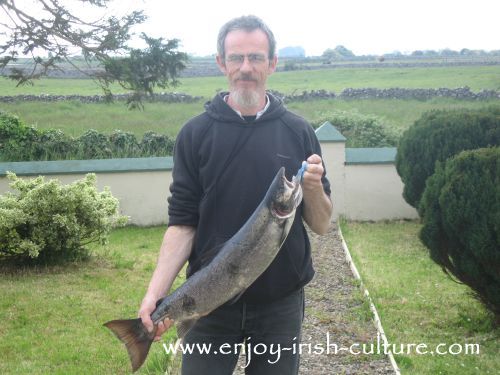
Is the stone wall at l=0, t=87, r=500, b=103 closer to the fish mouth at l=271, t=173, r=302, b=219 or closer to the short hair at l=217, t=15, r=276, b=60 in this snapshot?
the short hair at l=217, t=15, r=276, b=60

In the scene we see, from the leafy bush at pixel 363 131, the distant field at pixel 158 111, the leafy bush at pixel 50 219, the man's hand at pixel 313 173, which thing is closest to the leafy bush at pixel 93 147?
the leafy bush at pixel 50 219

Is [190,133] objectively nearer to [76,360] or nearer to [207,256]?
[207,256]

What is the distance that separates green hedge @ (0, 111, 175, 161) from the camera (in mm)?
14453

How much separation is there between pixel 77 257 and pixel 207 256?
277 inches

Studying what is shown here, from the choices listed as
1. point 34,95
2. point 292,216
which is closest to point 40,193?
point 292,216

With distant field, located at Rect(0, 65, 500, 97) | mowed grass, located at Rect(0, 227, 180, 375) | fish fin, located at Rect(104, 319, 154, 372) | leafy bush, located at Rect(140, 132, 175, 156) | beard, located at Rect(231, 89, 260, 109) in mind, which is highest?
beard, located at Rect(231, 89, 260, 109)

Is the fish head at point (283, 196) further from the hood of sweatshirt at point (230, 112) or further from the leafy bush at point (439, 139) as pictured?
the leafy bush at point (439, 139)

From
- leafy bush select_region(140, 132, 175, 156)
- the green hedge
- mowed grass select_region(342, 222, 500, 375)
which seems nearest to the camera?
mowed grass select_region(342, 222, 500, 375)

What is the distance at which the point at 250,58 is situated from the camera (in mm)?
2816

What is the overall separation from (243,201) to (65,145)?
1268 centimetres

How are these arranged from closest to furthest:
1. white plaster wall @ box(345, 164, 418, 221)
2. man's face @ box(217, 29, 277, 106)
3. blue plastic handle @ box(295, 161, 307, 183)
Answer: blue plastic handle @ box(295, 161, 307, 183) → man's face @ box(217, 29, 277, 106) → white plaster wall @ box(345, 164, 418, 221)

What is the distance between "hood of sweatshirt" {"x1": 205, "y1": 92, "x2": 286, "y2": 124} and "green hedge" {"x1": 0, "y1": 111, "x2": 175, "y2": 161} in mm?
12111

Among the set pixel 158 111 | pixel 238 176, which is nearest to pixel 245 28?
pixel 238 176

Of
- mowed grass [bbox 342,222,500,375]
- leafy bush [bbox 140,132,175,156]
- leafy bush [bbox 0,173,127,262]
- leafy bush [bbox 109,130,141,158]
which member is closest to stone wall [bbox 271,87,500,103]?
leafy bush [bbox 140,132,175,156]
